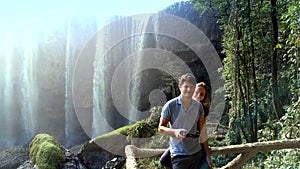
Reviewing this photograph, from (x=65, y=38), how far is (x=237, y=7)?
46.7 feet

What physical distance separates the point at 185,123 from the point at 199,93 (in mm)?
557

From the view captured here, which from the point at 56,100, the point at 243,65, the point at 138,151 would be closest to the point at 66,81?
the point at 56,100

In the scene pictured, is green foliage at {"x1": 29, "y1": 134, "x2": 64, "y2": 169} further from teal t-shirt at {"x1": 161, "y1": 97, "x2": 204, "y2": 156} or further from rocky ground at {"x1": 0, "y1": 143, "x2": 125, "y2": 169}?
teal t-shirt at {"x1": 161, "y1": 97, "x2": 204, "y2": 156}

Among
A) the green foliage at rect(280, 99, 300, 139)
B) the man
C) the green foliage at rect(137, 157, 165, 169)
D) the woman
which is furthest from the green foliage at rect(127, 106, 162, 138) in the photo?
the man

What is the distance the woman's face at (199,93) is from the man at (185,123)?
15.3 inches

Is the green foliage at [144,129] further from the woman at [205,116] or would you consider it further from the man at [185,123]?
the man at [185,123]

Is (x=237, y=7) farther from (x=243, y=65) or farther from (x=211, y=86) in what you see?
(x=211, y=86)

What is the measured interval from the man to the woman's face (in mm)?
387

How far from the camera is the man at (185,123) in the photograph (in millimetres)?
2592

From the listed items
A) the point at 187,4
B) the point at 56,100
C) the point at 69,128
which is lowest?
the point at 69,128

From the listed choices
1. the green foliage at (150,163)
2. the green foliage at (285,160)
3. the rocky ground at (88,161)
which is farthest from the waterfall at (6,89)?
the green foliage at (285,160)

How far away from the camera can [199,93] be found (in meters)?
3.09

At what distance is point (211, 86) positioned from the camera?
1365 cm

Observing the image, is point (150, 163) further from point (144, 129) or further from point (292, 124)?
point (292, 124)
